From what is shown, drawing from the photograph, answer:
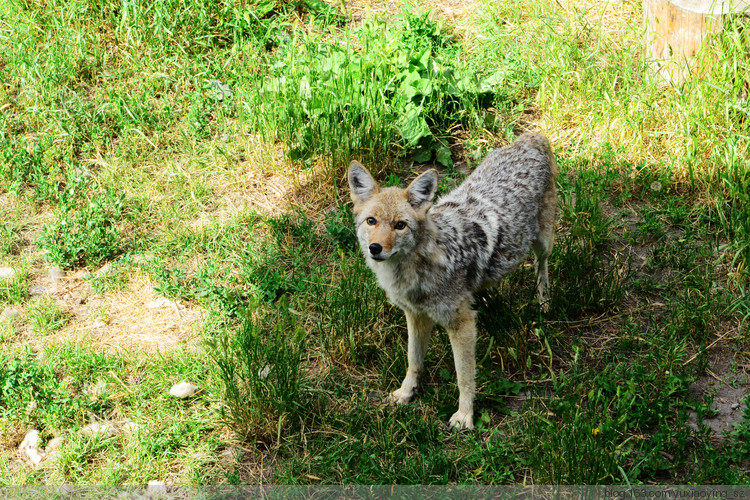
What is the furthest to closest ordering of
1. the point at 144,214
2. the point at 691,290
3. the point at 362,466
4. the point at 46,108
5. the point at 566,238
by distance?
1. the point at 46,108
2. the point at 144,214
3. the point at 566,238
4. the point at 691,290
5. the point at 362,466

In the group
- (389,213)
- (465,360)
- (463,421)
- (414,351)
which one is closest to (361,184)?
(389,213)

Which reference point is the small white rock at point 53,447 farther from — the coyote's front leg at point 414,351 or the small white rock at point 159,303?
the coyote's front leg at point 414,351

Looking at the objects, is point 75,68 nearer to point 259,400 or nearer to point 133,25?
point 133,25

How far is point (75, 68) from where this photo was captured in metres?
7.68

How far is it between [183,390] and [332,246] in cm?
191

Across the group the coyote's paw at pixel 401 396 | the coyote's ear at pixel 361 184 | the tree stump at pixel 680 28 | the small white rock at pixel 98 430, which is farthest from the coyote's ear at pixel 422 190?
the tree stump at pixel 680 28

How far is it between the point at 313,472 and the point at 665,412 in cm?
234

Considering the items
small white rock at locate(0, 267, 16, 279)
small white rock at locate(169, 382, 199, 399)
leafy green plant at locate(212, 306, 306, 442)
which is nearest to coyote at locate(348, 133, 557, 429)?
leafy green plant at locate(212, 306, 306, 442)

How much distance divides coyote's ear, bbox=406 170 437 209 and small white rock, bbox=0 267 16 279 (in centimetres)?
377

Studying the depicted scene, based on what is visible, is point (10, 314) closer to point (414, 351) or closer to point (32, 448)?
point (32, 448)

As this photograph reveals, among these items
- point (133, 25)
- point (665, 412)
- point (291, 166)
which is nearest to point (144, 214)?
point (291, 166)

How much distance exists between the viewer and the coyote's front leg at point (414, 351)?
4.77 metres

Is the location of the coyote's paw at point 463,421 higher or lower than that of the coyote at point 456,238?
lower

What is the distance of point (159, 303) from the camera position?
579 centimetres
